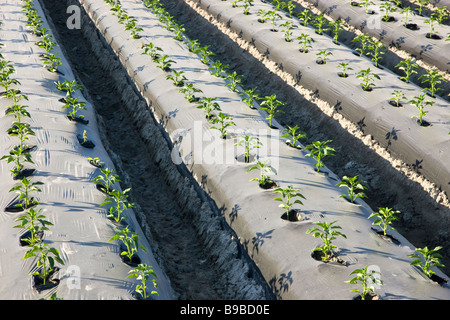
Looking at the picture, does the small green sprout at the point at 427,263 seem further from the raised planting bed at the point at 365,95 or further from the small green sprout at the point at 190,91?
the small green sprout at the point at 190,91

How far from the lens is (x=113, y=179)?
18.0ft

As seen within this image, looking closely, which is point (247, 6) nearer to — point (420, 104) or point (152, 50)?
point (152, 50)

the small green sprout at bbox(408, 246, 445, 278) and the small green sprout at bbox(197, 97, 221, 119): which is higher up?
the small green sprout at bbox(408, 246, 445, 278)

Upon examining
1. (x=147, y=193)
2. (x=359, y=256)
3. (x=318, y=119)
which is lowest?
(x=147, y=193)

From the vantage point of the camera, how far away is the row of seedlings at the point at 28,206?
4.23m

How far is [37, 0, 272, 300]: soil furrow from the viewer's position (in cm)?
521

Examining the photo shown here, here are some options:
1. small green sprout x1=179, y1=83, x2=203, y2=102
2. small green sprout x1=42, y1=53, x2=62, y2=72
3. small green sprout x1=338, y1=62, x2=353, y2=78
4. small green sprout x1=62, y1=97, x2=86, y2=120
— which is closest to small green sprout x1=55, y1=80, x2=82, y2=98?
small green sprout x1=62, y1=97, x2=86, y2=120

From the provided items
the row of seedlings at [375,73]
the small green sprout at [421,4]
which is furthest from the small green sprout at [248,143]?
the small green sprout at [421,4]

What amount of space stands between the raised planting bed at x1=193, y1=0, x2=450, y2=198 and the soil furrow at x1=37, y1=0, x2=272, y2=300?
2.97m

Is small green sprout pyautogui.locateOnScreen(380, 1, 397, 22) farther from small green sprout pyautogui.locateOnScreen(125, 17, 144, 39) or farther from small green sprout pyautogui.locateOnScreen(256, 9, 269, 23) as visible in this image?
small green sprout pyautogui.locateOnScreen(125, 17, 144, 39)

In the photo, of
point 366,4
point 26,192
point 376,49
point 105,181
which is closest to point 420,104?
point 376,49

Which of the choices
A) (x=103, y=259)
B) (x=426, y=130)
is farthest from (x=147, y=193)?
(x=426, y=130)

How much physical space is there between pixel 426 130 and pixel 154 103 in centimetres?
437
